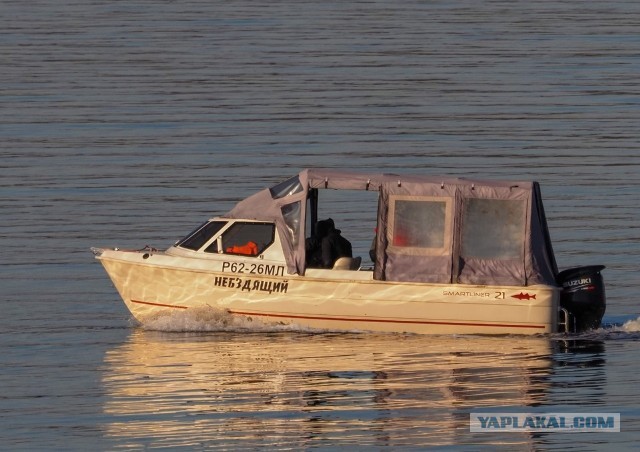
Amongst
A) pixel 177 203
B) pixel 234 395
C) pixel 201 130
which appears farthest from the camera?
pixel 201 130

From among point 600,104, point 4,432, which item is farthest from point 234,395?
point 600,104

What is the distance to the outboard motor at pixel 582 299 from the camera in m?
28.7

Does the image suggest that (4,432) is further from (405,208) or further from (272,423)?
(405,208)

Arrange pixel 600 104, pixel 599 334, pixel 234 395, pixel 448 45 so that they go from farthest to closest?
pixel 448 45 → pixel 600 104 → pixel 599 334 → pixel 234 395

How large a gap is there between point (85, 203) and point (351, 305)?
13802 mm

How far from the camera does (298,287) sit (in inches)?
1143

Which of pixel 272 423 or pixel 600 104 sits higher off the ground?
pixel 600 104

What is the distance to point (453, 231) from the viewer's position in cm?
2889

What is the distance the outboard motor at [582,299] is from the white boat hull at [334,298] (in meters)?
0.42

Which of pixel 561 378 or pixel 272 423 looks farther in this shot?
pixel 561 378

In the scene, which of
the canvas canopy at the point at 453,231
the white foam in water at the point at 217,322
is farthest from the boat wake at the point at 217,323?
the canvas canopy at the point at 453,231

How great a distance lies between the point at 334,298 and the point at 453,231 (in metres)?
2.26

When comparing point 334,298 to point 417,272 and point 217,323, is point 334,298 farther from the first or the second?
point 217,323

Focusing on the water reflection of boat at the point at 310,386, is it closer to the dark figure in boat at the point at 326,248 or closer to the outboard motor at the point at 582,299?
the outboard motor at the point at 582,299
